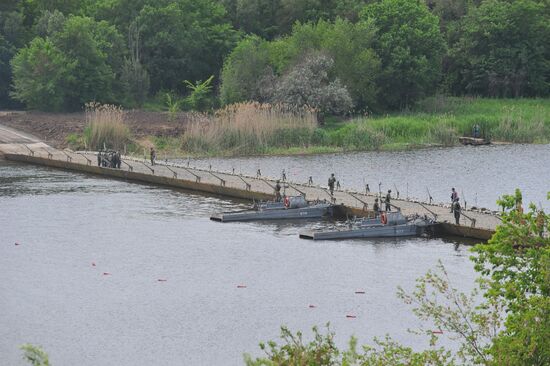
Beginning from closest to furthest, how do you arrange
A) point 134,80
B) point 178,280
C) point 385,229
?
point 178,280 → point 385,229 → point 134,80

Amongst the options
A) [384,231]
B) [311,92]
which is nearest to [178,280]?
[384,231]

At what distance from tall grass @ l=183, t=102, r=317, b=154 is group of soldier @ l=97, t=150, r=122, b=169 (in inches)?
453

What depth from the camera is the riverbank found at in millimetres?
98188

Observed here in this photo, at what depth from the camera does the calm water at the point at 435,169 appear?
3063 inches

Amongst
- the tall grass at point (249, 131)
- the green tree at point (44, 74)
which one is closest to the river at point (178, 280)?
the tall grass at point (249, 131)

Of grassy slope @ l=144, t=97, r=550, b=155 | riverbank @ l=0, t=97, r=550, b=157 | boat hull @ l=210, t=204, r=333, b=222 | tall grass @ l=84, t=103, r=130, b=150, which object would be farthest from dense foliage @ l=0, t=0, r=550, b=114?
boat hull @ l=210, t=204, r=333, b=222

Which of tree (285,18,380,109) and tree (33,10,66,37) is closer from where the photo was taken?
tree (285,18,380,109)

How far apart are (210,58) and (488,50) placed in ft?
88.0

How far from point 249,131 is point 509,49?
32751 millimetres

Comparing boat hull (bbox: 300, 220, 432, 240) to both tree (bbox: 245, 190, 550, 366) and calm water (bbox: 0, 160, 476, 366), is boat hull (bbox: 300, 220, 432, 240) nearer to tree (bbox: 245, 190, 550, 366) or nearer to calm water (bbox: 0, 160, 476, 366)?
calm water (bbox: 0, 160, 476, 366)

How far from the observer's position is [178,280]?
52.9 m

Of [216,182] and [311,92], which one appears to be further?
[311,92]

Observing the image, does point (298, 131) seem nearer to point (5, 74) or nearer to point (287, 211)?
point (287, 211)

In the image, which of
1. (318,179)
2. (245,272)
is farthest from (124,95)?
(245,272)
